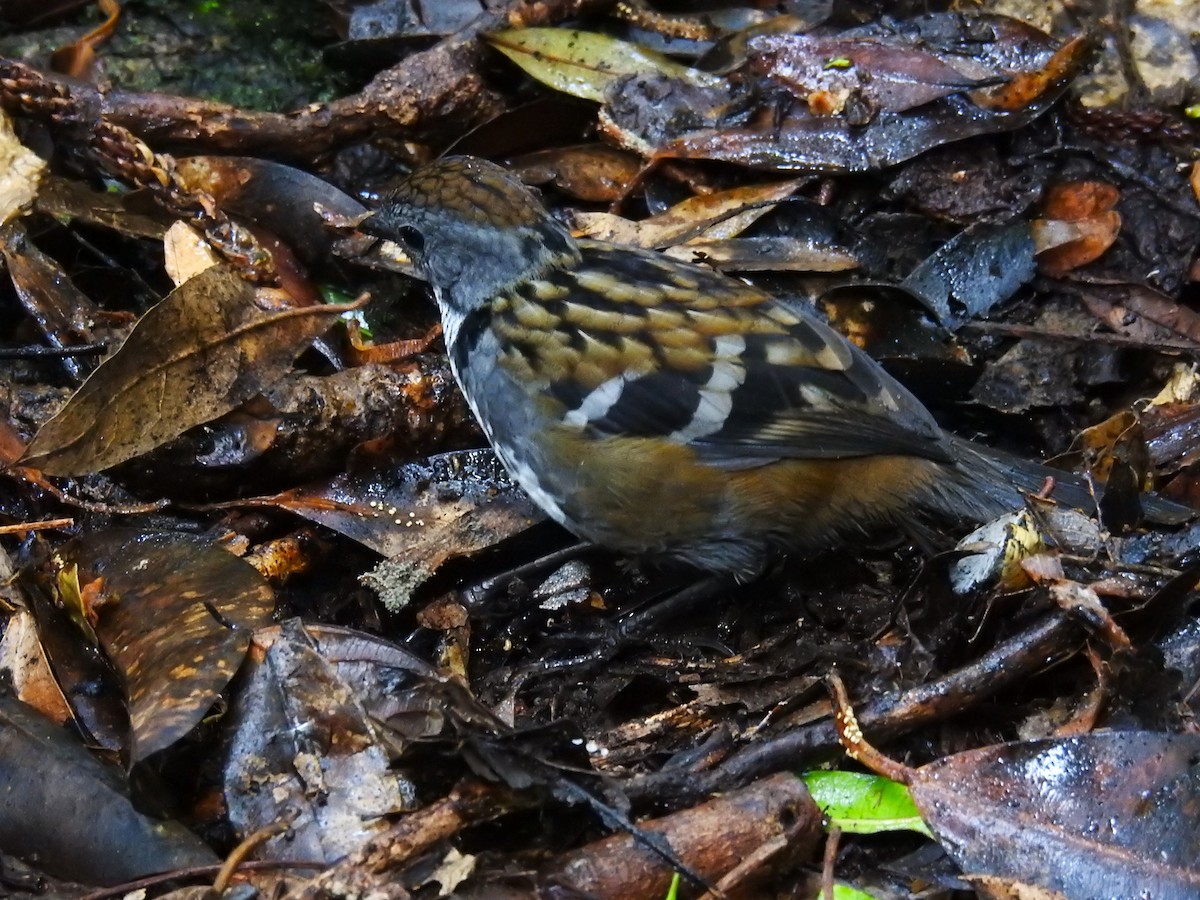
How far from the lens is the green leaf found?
4844 mm

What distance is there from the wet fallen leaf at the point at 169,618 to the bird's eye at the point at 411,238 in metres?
1.12

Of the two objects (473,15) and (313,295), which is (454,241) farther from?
(473,15)

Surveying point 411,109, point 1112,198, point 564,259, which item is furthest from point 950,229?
point 411,109

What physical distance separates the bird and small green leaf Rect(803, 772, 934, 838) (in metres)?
0.82

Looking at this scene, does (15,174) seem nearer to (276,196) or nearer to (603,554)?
(276,196)

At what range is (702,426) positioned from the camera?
11.2ft

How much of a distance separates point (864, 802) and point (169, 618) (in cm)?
175

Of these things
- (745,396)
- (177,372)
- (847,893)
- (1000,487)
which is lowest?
(847,893)

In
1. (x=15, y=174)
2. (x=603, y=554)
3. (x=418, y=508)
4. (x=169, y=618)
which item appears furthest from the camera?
(x=15, y=174)

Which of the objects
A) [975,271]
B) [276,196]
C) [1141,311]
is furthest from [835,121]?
[276,196]

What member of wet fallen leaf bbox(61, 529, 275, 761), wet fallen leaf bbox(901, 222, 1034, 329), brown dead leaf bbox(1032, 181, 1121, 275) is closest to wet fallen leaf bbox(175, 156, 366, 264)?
wet fallen leaf bbox(61, 529, 275, 761)

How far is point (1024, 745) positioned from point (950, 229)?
228 centimetres

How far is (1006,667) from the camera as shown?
302cm

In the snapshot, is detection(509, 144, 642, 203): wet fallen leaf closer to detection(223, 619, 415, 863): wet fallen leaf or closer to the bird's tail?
the bird's tail
